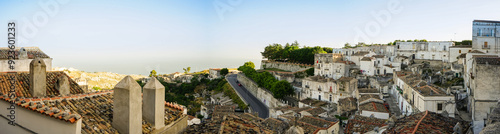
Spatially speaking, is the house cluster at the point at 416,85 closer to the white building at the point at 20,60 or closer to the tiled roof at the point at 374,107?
the tiled roof at the point at 374,107

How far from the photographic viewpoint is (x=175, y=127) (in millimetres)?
7504

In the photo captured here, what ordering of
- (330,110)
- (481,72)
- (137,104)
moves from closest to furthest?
(137,104) < (481,72) < (330,110)

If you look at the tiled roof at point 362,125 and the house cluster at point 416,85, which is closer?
the house cluster at point 416,85

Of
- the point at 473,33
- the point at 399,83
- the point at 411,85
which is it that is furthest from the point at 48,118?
the point at 473,33

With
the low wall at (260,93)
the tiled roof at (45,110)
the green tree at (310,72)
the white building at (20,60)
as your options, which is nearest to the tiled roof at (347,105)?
the low wall at (260,93)

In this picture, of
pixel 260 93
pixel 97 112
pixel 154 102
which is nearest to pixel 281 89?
pixel 260 93

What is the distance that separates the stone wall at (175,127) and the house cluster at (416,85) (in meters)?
8.66

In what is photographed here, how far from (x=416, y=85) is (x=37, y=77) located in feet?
81.0

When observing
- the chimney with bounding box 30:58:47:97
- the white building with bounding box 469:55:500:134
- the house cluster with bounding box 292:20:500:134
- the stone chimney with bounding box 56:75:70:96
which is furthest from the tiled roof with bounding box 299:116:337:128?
the chimney with bounding box 30:58:47:97

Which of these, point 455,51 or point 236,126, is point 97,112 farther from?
point 455,51

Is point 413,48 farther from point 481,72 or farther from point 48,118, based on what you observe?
point 48,118

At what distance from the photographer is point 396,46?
50781 mm

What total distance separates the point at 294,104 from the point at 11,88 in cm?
3283

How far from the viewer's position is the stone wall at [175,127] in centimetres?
707
